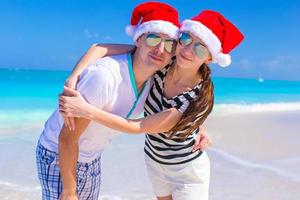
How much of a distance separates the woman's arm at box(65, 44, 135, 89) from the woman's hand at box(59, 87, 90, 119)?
0.17 metres

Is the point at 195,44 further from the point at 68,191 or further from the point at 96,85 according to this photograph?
the point at 68,191

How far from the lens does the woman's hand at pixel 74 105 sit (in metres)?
2.26

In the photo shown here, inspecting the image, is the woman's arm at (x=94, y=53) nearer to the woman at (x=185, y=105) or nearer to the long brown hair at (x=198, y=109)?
the woman at (x=185, y=105)

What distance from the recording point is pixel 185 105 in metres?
2.67

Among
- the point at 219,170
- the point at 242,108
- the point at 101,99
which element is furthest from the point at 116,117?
the point at 242,108

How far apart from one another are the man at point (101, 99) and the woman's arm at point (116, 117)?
0.07 metres

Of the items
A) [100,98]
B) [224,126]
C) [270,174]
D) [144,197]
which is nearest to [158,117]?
[100,98]

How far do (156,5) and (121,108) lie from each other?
2.15ft

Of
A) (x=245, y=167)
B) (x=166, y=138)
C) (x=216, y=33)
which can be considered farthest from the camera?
(x=245, y=167)

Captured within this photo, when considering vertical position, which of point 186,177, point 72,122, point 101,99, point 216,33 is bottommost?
point 186,177

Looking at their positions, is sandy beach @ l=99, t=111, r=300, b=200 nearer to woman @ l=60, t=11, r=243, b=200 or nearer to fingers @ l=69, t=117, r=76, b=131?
woman @ l=60, t=11, r=243, b=200

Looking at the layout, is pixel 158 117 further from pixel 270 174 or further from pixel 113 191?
pixel 270 174

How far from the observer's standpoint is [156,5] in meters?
2.65

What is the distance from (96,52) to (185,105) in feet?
2.00
